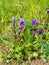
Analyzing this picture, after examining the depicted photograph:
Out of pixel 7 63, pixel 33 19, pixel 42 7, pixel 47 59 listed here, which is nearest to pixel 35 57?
pixel 47 59

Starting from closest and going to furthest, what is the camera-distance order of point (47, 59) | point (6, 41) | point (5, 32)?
point (47, 59) → point (6, 41) → point (5, 32)

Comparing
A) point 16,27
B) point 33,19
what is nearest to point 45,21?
point 33,19

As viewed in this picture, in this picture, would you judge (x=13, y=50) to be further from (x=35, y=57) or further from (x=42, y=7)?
(x=42, y=7)

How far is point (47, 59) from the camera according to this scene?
2.32 m

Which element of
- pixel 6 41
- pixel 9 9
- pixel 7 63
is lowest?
pixel 7 63

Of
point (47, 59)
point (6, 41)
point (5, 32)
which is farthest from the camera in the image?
point (5, 32)

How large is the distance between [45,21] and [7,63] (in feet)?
2.38

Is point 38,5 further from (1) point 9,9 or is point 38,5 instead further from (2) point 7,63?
(2) point 7,63

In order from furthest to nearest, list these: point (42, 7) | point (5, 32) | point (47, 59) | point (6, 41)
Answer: point (42, 7) → point (5, 32) → point (6, 41) → point (47, 59)

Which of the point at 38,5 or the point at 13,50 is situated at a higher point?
the point at 38,5

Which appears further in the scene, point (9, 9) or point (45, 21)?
point (9, 9)

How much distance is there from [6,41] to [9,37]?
15 cm

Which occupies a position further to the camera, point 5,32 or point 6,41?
point 5,32

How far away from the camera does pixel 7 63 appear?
2.37m
